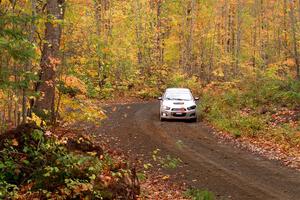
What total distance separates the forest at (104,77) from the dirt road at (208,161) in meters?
1.55

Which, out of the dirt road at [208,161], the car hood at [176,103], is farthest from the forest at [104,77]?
the dirt road at [208,161]

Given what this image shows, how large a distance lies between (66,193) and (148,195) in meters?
2.65

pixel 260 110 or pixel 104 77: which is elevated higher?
pixel 104 77

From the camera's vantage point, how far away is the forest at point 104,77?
682 cm

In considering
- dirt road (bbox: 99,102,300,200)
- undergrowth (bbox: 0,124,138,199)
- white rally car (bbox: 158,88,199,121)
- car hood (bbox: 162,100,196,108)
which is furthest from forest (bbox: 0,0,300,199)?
dirt road (bbox: 99,102,300,200)

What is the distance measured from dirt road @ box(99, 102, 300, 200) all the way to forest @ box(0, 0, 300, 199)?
155cm

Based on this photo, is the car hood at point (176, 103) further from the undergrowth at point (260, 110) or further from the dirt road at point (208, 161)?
the undergrowth at point (260, 110)

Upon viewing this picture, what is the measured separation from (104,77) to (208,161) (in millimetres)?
23847

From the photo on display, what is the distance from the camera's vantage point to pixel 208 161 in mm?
12078

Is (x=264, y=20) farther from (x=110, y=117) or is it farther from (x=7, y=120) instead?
(x=7, y=120)

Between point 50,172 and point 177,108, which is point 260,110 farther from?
point 50,172

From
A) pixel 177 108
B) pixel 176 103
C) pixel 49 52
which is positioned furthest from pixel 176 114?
pixel 49 52

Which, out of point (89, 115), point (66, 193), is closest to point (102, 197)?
point (66, 193)

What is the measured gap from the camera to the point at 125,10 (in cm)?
3850
